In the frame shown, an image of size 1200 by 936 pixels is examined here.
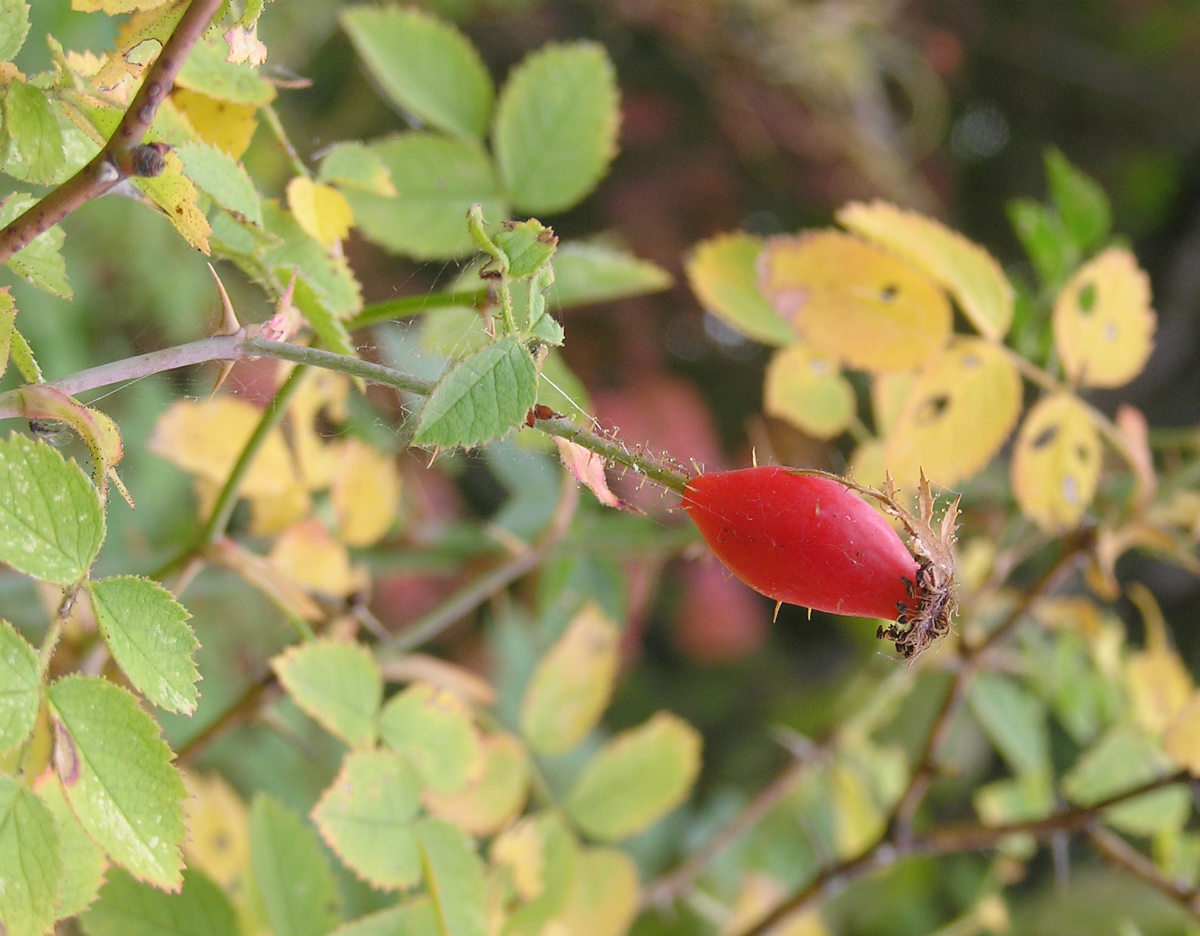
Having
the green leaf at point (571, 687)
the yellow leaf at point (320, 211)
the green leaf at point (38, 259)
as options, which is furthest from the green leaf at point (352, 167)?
the green leaf at point (571, 687)

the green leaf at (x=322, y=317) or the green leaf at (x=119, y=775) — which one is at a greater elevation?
the green leaf at (x=322, y=317)

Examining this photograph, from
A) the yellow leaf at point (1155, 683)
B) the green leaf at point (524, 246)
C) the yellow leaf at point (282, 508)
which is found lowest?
the yellow leaf at point (1155, 683)

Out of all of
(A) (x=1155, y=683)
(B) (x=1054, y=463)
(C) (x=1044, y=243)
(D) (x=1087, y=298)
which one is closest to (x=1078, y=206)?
(C) (x=1044, y=243)

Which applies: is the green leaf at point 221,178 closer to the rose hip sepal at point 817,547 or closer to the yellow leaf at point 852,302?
the rose hip sepal at point 817,547

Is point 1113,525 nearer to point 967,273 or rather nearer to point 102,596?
point 967,273

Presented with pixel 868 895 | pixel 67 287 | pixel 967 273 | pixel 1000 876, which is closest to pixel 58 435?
pixel 67 287

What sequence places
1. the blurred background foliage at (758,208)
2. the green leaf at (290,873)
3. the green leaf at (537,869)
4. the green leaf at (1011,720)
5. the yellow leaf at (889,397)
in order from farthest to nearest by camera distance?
the blurred background foliage at (758,208)
the green leaf at (1011,720)
the yellow leaf at (889,397)
the green leaf at (537,869)
the green leaf at (290,873)

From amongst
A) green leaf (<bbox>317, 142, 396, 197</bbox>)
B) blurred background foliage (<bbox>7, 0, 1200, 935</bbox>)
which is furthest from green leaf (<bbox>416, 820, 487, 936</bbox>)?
blurred background foliage (<bbox>7, 0, 1200, 935</bbox>)

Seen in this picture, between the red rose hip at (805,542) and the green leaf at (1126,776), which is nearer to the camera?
the red rose hip at (805,542)
